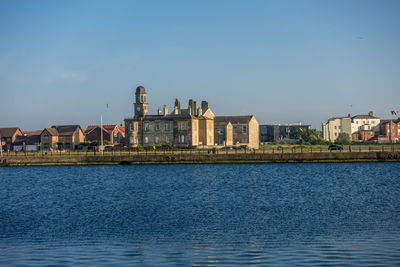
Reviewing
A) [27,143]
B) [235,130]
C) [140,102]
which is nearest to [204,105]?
[235,130]

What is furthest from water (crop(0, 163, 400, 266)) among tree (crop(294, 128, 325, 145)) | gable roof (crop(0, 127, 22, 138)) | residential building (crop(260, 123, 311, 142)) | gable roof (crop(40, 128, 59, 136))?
residential building (crop(260, 123, 311, 142))

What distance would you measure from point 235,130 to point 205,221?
279ft

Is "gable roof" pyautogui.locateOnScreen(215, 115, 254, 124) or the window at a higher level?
Answer: "gable roof" pyautogui.locateOnScreen(215, 115, 254, 124)

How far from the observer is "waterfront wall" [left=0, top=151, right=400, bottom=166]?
78188 mm

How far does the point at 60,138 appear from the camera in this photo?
12469cm

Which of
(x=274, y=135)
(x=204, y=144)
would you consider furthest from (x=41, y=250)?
(x=274, y=135)

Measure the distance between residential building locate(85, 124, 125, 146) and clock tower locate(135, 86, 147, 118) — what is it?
74.1ft

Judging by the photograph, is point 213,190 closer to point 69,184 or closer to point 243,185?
point 243,185

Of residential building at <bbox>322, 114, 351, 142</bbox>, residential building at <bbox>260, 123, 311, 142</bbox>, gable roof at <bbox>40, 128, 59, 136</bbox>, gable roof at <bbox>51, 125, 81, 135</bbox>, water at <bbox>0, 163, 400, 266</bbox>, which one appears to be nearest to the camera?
water at <bbox>0, 163, 400, 266</bbox>

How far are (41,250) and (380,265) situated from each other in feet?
49.2

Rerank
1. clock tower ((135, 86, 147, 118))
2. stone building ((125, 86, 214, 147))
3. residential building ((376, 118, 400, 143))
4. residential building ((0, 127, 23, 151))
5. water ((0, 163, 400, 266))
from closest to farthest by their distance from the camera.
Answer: water ((0, 163, 400, 266))
stone building ((125, 86, 214, 147))
clock tower ((135, 86, 147, 118))
residential building ((0, 127, 23, 151))
residential building ((376, 118, 400, 143))

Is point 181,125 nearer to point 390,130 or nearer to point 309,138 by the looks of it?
point 309,138

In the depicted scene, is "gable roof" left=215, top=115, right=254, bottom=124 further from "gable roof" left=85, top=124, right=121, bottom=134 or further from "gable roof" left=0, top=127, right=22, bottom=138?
"gable roof" left=0, top=127, right=22, bottom=138

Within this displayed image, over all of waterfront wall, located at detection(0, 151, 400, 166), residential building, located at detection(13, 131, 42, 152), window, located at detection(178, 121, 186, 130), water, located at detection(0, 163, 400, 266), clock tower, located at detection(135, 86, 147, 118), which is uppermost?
clock tower, located at detection(135, 86, 147, 118)
